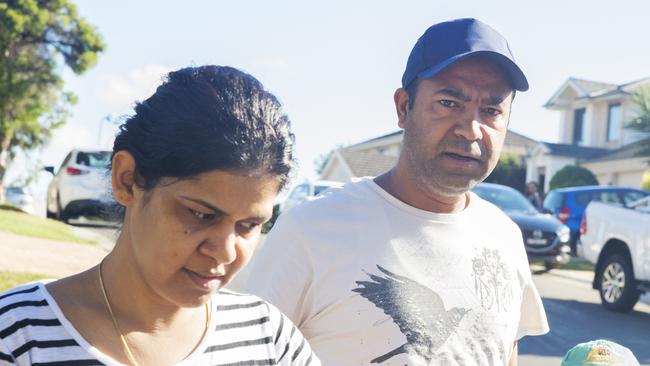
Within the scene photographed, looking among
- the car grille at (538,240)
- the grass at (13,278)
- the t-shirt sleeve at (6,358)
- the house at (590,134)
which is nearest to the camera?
the t-shirt sleeve at (6,358)

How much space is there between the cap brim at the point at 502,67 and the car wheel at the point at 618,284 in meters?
8.74

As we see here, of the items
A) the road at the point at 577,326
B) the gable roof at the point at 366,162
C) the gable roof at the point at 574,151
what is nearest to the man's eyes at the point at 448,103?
the road at the point at 577,326

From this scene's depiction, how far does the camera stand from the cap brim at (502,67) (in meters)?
2.69

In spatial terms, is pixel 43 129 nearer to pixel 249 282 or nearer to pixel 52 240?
pixel 52 240

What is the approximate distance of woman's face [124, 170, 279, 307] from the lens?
1635 millimetres

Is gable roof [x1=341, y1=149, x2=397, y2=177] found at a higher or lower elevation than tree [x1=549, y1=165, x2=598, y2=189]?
lower

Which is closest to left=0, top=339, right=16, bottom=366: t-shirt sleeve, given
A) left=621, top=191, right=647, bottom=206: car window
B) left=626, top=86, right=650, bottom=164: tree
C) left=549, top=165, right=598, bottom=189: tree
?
left=621, top=191, right=647, bottom=206: car window

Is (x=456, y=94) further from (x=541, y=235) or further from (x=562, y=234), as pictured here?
(x=562, y=234)

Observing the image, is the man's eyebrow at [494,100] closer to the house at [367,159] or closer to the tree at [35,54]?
the tree at [35,54]

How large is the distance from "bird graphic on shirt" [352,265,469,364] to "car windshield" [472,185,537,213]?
1296cm

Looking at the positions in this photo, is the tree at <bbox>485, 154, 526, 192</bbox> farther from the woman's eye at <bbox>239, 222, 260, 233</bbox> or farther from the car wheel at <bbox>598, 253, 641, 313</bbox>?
the woman's eye at <bbox>239, 222, 260, 233</bbox>

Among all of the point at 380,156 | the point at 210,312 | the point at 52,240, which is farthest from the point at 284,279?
the point at 380,156

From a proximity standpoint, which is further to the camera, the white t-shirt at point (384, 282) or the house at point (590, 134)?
the house at point (590, 134)

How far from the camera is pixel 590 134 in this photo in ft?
136
